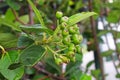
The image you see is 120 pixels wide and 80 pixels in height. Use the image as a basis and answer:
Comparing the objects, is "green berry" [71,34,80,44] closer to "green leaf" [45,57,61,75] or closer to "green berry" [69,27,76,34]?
"green berry" [69,27,76,34]

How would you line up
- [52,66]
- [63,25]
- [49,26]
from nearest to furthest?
[63,25]
[52,66]
[49,26]

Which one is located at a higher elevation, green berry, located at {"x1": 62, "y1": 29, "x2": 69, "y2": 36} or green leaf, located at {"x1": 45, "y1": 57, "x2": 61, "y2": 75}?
green berry, located at {"x1": 62, "y1": 29, "x2": 69, "y2": 36}

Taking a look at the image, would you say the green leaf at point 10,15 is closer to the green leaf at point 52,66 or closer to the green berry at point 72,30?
the green leaf at point 52,66

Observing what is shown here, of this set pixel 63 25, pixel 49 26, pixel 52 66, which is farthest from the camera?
pixel 49 26

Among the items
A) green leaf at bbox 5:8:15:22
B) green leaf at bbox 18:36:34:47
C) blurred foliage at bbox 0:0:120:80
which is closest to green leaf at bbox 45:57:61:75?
blurred foliage at bbox 0:0:120:80

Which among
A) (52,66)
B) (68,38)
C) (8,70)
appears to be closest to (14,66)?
(8,70)

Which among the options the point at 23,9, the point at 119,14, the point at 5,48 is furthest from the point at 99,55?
the point at 5,48

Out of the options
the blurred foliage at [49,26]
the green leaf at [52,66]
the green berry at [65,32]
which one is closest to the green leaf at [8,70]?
the blurred foliage at [49,26]

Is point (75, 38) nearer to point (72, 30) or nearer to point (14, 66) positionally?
point (72, 30)

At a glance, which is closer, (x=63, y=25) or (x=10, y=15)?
(x=63, y=25)
